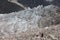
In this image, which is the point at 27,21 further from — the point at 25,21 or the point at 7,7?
the point at 7,7

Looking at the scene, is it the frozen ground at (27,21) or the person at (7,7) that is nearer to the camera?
the frozen ground at (27,21)

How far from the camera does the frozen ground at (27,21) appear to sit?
3748mm

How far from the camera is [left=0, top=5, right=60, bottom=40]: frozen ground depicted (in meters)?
3.75

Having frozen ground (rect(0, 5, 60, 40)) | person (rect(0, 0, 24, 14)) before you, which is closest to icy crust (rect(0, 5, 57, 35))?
frozen ground (rect(0, 5, 60, 40))

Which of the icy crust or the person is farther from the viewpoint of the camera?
the person

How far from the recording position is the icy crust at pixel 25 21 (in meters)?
3.78

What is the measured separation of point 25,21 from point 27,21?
52mm

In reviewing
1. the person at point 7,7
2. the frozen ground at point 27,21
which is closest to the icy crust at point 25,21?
the frozen ground at point 27,21

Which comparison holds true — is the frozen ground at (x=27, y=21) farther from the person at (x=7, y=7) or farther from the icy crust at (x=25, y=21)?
the person at (x=7, y=7)

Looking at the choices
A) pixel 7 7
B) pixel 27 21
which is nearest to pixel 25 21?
pixel 27 21

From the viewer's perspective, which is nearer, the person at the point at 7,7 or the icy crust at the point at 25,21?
the icy crust at the point at 25,21

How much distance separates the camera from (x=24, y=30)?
3.67 meters

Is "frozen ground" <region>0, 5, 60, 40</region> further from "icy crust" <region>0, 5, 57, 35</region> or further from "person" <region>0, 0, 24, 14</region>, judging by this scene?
"person" <region>0, 0, 24, 14</region>

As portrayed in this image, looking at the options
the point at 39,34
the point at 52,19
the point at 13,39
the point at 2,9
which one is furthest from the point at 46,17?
the point at 2,9
